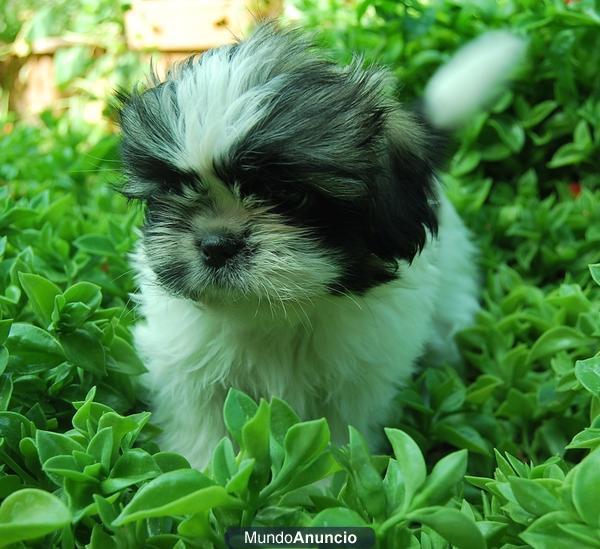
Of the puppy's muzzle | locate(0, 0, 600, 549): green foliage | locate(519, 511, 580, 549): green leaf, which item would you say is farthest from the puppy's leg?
locate(519, 511, 580, 549): green leaf

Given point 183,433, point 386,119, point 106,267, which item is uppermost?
point 386,119

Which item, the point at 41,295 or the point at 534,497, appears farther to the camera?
the point at 41,295

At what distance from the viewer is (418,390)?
2.32m

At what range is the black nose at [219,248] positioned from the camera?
1.60 m

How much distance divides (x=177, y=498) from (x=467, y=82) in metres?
1.68

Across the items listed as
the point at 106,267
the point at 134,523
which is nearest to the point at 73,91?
the point at 106,267

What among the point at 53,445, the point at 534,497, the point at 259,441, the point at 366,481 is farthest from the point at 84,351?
the point at 534,497

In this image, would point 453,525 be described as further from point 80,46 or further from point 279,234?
point 80,46

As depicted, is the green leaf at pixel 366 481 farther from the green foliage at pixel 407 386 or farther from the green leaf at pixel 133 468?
the green leaf at pixel 133 468

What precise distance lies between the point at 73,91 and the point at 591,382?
4571mm

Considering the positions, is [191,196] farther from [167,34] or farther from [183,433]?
[167,34]

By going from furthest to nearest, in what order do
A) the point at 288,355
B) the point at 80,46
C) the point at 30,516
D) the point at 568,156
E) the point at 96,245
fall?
1. the point at 80,46
2. the point at 568,156
3. the point at 96,245
4. the point at 288,355
5. the point at 30,516

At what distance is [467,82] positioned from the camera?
2.37 m

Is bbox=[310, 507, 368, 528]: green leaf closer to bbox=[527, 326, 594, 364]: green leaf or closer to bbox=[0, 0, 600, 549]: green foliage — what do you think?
bbox=[0, 0, 600, 549]: green foliage
